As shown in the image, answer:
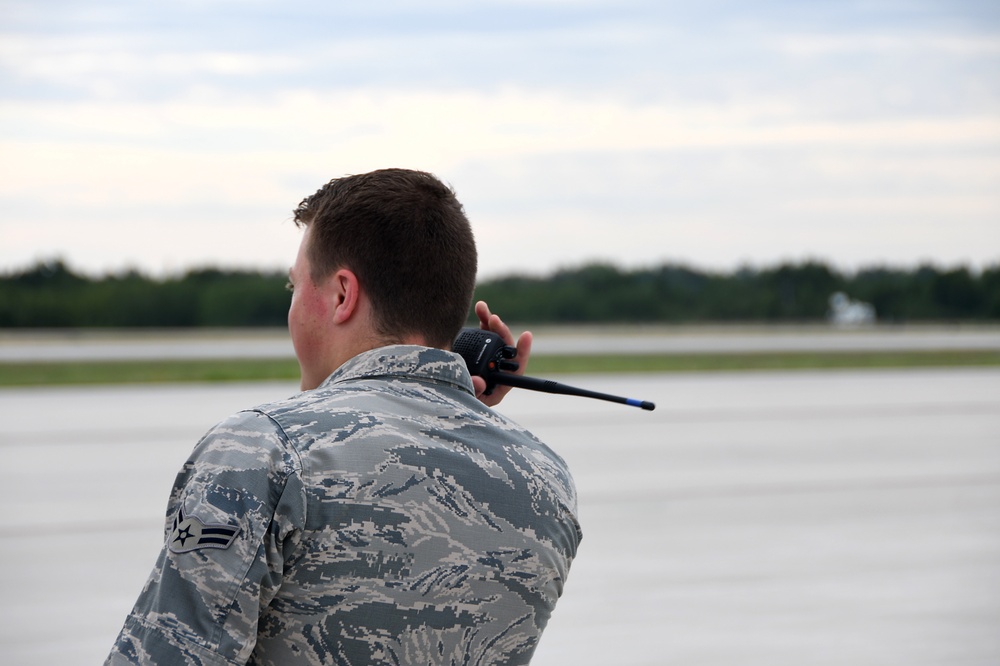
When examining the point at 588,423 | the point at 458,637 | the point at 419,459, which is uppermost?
the point at 419,459

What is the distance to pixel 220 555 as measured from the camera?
1433 millimetres

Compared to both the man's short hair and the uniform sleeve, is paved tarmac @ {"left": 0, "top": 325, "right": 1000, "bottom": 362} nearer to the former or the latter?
the man's short hair

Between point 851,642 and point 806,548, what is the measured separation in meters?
2.02

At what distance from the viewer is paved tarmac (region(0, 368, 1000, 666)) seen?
18.3 ft

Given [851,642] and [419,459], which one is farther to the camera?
[851,642]

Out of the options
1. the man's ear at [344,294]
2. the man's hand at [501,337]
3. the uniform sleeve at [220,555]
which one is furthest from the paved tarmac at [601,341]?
the uniform sleeve at [220,555]

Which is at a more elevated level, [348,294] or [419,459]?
[348,294]

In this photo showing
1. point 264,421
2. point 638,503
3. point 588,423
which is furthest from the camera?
point 588,423

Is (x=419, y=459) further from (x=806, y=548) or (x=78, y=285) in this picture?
(x=78, y=285)

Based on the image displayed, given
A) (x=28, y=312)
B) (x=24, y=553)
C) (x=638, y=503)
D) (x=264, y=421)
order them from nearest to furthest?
(x=264, y=421)
(x=24, y=553)
(x=638, y=503)
(x=28, y=312)

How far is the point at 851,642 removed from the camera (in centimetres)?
554

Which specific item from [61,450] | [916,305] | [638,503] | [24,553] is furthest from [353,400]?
[916,305]

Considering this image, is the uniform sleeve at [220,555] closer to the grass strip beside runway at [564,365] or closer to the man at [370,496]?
the man at [370,496]

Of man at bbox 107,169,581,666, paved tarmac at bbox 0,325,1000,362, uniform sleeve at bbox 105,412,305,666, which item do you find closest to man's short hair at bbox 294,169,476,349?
man at bbox 107,169,581,666
